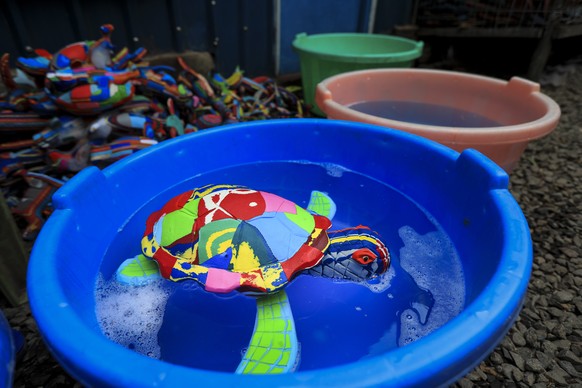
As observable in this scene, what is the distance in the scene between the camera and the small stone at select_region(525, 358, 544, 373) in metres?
1.13

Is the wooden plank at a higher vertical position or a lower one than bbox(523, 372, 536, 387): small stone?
higher

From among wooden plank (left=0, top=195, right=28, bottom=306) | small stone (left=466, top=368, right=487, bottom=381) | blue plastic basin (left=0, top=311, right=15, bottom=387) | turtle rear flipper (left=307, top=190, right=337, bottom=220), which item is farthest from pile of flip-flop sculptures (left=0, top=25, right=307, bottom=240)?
small stone (left=466, top=368, right=487, bottom=381)

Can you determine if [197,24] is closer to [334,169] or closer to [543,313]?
[334,169]

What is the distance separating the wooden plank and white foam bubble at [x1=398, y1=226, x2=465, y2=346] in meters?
1.28

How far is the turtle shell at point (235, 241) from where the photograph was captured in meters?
0.97

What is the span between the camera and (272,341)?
3.12ft

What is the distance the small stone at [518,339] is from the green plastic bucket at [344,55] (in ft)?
5.81

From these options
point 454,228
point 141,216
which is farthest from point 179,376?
point 454,228

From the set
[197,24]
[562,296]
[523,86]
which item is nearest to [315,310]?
[562,296]

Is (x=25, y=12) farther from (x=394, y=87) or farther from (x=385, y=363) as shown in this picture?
(x=385, y=363)

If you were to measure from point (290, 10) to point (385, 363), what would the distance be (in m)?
3.07

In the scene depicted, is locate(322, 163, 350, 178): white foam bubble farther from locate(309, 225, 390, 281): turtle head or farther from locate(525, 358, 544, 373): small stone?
locate(525, 358, 544, 373): small stone

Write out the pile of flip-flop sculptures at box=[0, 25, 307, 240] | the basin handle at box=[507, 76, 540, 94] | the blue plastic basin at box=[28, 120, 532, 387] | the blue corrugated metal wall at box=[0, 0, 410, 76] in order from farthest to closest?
the blue corrugated metal wall at box=[0, 0, 410, 76]
the basin handle at box=[507, 76, 540, 94]
the pile of flip-flop sculptures at box=[0, 25, 307, 240]
the blue plastic basin at box=[28, 120, 532, 387]

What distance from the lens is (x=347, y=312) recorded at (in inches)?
44.6
